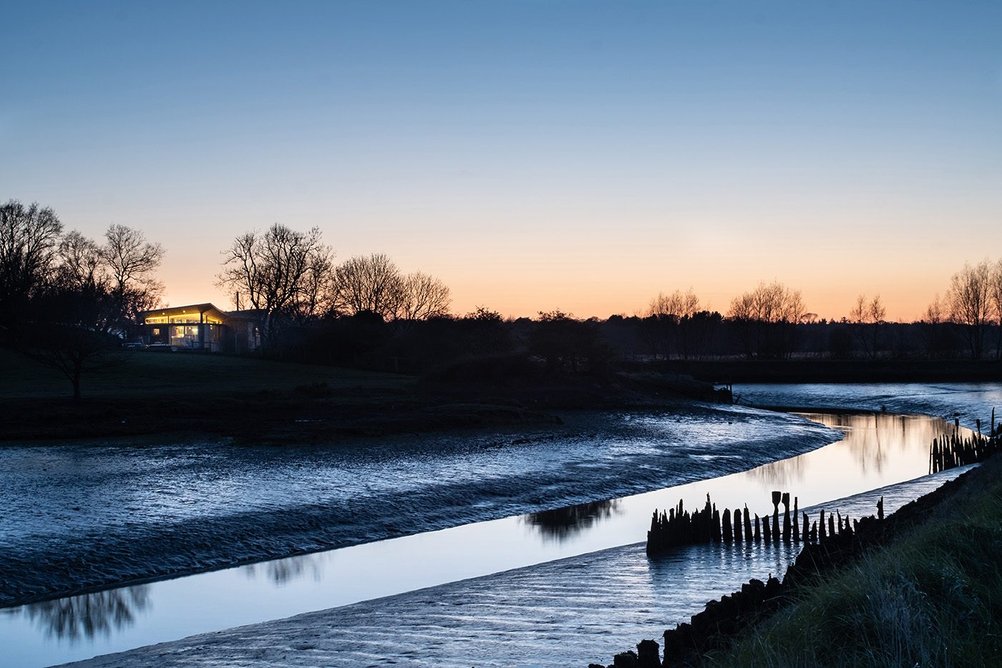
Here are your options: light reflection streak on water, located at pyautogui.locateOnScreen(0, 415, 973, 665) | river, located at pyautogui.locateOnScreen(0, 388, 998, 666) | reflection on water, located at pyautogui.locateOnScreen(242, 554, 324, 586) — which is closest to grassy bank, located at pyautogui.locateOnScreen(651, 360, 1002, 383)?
light reflection streak on water, located at pyautogui.locateOnScreen(0, 415, 973, 665)

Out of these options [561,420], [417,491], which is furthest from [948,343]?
[417,491]

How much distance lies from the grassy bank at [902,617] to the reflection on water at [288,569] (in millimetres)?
9502

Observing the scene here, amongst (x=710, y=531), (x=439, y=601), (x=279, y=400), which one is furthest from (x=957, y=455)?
(x=279, y=400)

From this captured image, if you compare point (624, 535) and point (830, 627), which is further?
point (624, 535)

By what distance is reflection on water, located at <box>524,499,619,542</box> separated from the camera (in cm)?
2035

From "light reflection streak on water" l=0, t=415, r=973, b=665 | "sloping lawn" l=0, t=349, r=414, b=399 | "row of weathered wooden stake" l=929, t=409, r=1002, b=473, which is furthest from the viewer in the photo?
"sloping lawn" l=0, t=349, r=414, b=399

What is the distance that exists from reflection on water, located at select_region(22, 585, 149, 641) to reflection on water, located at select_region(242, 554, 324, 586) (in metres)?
2.00

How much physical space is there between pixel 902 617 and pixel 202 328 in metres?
100

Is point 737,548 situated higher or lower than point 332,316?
lower

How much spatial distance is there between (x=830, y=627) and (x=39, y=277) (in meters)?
90.7

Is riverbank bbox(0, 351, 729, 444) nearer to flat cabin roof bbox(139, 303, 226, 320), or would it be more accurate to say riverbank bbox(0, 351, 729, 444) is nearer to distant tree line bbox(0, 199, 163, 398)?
distant tree line bbox(0, 199, 163, 398)

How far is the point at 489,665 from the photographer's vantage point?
33.2 ft

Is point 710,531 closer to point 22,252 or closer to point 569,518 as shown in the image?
point 569,518

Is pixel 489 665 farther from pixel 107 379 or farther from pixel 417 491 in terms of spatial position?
pixel 107 379
